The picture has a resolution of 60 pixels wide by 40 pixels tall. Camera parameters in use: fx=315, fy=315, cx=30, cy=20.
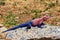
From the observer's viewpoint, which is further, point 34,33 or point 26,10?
point 26,10

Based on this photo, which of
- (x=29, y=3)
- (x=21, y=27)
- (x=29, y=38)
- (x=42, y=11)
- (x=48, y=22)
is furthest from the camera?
(x=29, y=3)

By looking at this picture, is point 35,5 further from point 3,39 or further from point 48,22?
point 3,39

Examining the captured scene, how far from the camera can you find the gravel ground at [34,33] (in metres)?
7.38

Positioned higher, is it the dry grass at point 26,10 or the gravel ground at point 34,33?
the gravel ground at point 34,33

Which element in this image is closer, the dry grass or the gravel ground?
the gravel ground

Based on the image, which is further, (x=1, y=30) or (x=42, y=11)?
(x=42, y=11)

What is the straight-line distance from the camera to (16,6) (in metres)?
11.0

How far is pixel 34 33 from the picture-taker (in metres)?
7.56

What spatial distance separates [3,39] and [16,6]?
3.51m

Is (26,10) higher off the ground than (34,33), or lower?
lower

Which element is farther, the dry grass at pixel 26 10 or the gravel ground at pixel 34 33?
the dry grass at pixel 26 10

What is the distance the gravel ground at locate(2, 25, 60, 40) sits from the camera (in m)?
7.38

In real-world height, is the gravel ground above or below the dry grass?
above

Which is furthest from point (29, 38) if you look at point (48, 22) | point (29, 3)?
point (29, 3)
